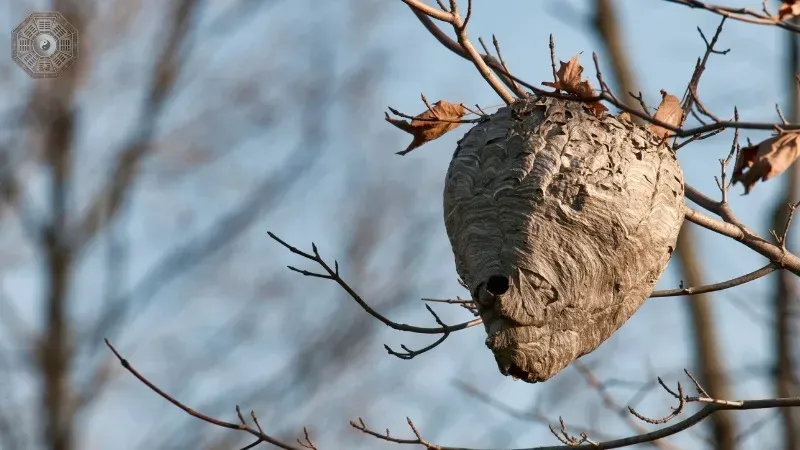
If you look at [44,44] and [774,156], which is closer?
[774,156]

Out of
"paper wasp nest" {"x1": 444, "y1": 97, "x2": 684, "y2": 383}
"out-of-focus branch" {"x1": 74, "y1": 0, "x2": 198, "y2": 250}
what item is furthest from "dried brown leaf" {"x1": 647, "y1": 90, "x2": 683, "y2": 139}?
"out-of-focus branch" {"x1": 74, "y1": 0, "x2": 198, "y2": 250}

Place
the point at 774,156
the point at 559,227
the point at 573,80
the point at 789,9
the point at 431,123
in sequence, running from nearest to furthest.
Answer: the point at 789,9, the point at 774,156, the point at 559,227, the point at 573,80, the point at 431,123

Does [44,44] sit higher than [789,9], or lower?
higher

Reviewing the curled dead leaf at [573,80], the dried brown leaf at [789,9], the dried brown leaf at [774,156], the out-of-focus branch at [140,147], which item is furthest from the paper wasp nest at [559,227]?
the out-of-focus branch at [140,147]

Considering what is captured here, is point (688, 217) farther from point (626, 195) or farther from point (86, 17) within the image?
point (86, 17)

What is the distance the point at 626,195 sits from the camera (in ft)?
10.0

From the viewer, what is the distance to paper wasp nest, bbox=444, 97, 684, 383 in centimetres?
296

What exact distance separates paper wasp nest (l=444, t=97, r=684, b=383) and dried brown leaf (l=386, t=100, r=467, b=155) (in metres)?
0.11

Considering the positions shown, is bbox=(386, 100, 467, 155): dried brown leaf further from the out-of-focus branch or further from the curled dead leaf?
the out-of-focus branch

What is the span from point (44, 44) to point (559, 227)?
5.82 m

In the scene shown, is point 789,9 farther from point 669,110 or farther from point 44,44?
point 44,44

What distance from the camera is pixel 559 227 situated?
302 centimetres

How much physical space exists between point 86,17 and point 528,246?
231 inches

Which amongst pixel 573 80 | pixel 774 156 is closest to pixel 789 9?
pixel 774 156
